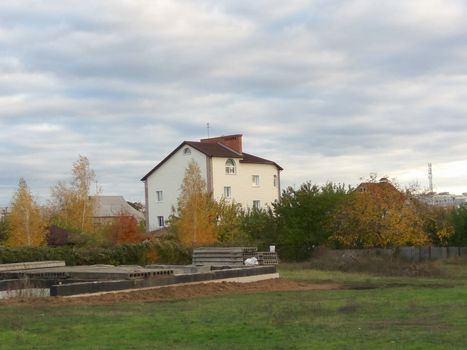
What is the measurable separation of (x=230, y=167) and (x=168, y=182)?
6.66m

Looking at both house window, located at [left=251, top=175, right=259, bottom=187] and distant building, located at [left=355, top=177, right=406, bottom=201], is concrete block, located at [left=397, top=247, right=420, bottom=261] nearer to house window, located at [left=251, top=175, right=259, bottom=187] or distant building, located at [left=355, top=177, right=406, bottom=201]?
distant building, located at [left=355, top=177, right=406, bottom=201]

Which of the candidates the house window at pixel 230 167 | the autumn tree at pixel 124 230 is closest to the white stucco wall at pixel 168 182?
the house window at pixel 230 167

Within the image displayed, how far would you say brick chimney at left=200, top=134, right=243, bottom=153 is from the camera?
→ 74.7 m

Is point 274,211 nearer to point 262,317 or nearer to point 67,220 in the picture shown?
point 67,220

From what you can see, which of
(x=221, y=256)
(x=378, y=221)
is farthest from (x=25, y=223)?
(x=378, y=221)

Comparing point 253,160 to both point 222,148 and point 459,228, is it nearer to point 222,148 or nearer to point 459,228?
point 222,148

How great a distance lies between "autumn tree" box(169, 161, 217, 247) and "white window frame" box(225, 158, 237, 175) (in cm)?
1973

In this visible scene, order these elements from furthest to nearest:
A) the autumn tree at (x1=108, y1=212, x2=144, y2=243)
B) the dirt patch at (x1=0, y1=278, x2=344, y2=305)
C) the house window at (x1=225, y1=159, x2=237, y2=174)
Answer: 1. the house window at (x1=225, y1=159, x2=237, y2=174)
2. the autumn tree at (x1=108, y1=212, x2=144, y2=243)
3. the dirt patch at (x1=0, y1=278, x2=344, y2=305)

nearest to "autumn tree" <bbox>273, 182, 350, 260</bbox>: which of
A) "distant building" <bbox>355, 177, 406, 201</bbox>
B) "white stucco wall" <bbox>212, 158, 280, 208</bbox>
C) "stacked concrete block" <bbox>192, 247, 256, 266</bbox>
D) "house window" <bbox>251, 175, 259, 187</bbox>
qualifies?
"distant building" <bbox>355, 177, 406, 201</bbox>

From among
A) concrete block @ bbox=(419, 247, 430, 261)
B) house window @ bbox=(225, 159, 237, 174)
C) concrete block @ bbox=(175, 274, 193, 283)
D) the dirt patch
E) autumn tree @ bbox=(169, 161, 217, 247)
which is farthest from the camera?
house window @ bbox=(225, 159, 237, 174)

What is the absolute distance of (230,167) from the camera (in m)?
73.7

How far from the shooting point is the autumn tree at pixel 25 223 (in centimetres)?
4447

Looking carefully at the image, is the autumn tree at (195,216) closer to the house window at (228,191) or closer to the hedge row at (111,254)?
the hedge row at (111,254)

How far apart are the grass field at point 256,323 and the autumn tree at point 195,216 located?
2605 cm
